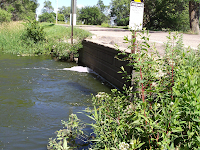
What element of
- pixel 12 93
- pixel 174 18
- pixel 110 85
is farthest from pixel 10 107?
pixel 174 18

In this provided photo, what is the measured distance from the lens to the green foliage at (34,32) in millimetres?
14125

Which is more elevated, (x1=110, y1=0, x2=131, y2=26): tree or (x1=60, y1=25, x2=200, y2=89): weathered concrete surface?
(x1=110, y1=0, x2=131, y2=26): tree

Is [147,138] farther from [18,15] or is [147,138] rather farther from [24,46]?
[18,15]

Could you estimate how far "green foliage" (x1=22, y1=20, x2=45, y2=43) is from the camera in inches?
556

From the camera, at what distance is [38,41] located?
568 inches

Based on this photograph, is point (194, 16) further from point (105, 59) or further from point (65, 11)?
point (65, 11)

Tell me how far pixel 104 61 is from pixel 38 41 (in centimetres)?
764

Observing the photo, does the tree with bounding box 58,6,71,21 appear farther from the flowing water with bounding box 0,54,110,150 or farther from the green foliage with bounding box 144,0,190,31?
the flowing water with bounding box 0,54,110,150

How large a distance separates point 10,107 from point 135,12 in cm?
341

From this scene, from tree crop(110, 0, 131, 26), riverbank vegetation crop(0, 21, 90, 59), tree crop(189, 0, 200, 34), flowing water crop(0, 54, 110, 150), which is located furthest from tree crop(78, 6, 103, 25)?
flowing water crop(0, 54, 110, 150)

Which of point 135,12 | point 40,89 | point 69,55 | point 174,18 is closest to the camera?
point 135,12

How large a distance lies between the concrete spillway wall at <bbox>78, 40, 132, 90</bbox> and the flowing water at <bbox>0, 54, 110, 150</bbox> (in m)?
0.36

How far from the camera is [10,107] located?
5133mm

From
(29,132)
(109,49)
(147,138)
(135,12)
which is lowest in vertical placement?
(29,132)
